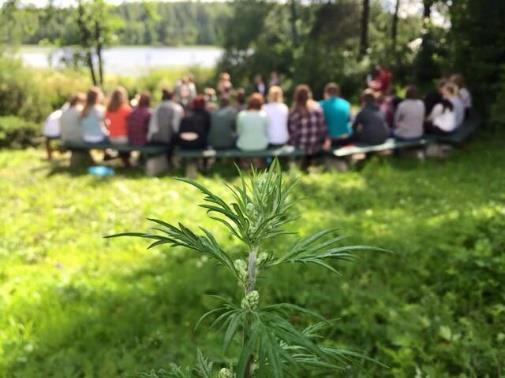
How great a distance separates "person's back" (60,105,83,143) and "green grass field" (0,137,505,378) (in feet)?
11.5

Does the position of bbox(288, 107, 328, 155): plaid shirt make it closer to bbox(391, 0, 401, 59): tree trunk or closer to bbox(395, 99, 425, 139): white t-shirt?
bbox(395, 99, 425, 139): white t-shirt

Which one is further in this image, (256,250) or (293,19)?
(293,19)

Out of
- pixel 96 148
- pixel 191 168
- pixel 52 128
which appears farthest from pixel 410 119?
pixel 52 128

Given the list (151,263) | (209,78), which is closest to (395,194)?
(151,263)

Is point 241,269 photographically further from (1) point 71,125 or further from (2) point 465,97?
(2) point 465,97

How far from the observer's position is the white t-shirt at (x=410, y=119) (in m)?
9.25

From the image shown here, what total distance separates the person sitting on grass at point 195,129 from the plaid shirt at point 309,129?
147 centimetres

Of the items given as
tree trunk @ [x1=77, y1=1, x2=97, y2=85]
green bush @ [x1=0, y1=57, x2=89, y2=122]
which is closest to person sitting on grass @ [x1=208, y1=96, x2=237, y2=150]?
green bush @ [x1=0, y1=57, x2=89, y2=122]

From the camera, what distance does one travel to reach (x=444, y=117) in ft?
31.5

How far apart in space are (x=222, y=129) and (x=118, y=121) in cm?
197

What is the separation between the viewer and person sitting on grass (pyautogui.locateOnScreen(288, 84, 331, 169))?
892 centimetres

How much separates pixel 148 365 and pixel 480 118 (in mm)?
9822

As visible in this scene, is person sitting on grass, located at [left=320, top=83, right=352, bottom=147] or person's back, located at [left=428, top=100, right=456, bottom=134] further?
person's back, located at [left=428, top=100, right=456, bottom=134]

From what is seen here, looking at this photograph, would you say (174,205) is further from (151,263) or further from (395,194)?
(395,194)
